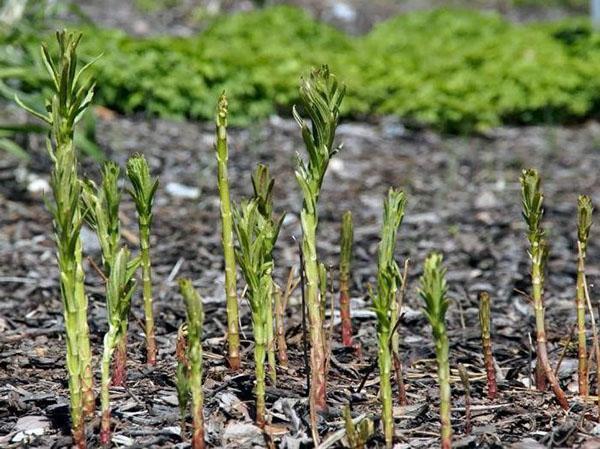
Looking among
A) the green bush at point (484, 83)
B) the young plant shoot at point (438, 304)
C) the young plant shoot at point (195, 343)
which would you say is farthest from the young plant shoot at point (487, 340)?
the green bush at point (484, 83)

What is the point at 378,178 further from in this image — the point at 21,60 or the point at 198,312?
the point at 198,312

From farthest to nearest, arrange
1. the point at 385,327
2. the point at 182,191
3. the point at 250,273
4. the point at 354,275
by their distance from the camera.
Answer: the point at 182,191, the point at 354,275, the point at 250,273, the point at 385,327

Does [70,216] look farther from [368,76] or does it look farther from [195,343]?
[368,76]

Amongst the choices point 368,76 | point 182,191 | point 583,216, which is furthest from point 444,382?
point 368,76

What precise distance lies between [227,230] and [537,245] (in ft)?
2.29

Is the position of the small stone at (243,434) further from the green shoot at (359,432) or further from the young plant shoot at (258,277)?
the green shoot at (359,432)

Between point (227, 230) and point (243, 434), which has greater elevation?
point (227, 230)

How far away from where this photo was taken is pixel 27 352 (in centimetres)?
274

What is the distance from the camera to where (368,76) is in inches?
289

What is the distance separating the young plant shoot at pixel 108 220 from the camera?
2250 mm

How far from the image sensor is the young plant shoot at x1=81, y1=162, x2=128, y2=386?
225 centimetres

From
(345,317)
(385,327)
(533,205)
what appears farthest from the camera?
(345,317)

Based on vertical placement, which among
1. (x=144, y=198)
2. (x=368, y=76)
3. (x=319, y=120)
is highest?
(x=368, y=76)

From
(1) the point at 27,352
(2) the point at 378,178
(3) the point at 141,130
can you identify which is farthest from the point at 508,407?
(3) the point at 141,130
